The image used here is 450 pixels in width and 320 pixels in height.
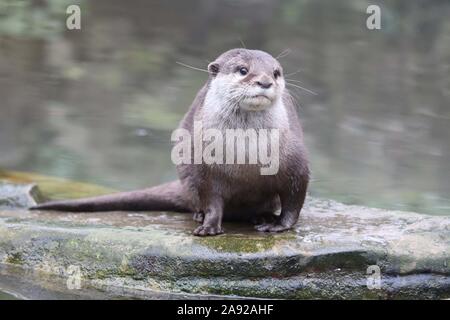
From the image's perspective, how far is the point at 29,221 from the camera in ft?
13.0

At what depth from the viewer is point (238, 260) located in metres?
3.49

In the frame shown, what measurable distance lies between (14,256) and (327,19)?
717cm

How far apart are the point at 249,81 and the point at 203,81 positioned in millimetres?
4794

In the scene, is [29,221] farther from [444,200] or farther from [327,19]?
[327,19]

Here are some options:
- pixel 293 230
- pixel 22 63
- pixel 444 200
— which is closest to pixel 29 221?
pixel 293 230

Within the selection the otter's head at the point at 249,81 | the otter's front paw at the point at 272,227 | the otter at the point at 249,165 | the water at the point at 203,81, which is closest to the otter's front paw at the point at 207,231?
the otter at the point at 249,165

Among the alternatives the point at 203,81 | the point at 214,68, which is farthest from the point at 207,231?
the point at 203,81

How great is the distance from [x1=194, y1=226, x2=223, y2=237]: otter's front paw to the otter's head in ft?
1.66

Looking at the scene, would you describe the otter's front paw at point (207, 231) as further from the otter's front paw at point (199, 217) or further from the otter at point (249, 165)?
the otter's front paw at point (199, 217)

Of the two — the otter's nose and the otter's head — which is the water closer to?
the otter's head

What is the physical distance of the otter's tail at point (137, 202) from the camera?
4.29m

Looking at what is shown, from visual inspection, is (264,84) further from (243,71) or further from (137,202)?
(137,202)

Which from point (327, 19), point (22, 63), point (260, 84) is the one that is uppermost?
point (327, 19)
